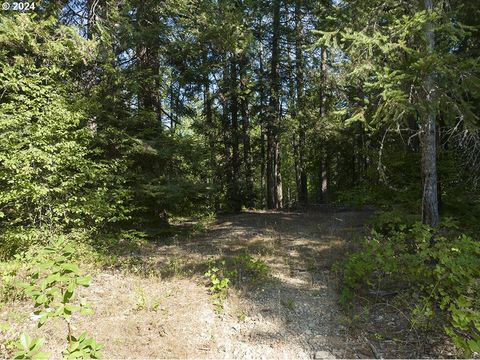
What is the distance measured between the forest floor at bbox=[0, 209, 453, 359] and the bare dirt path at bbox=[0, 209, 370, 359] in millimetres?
16

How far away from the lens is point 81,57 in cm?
862

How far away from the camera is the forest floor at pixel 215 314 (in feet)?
15.1

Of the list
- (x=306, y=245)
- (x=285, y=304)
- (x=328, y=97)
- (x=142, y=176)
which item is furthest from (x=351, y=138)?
(x=285, y=304)

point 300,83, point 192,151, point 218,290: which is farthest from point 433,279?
point 300,83

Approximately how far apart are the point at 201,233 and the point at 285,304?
5913 mm

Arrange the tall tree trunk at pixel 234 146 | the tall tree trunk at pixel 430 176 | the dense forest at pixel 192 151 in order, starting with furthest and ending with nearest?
1. the tall tree trunk at pixel 234 146
2. the tall tree trunk at pixel 430 176
3. the dense forest at pixel 192 151

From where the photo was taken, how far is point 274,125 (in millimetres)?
16969

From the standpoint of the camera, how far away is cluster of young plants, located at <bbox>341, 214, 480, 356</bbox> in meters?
4.12

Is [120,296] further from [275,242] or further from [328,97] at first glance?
[328,97]

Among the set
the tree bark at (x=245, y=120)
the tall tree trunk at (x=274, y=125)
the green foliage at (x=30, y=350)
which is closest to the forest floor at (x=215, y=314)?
the green foliage at (x=30, y=350)

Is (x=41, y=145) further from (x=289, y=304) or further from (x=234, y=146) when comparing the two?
(x=234, y=146)

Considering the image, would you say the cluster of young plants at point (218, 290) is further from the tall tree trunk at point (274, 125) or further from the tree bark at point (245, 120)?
the tall tree trunk at point (274, 125)

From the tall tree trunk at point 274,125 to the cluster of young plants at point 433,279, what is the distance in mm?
11624

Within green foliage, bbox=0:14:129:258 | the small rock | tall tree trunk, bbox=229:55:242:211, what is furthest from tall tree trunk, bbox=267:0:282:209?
the small rock
